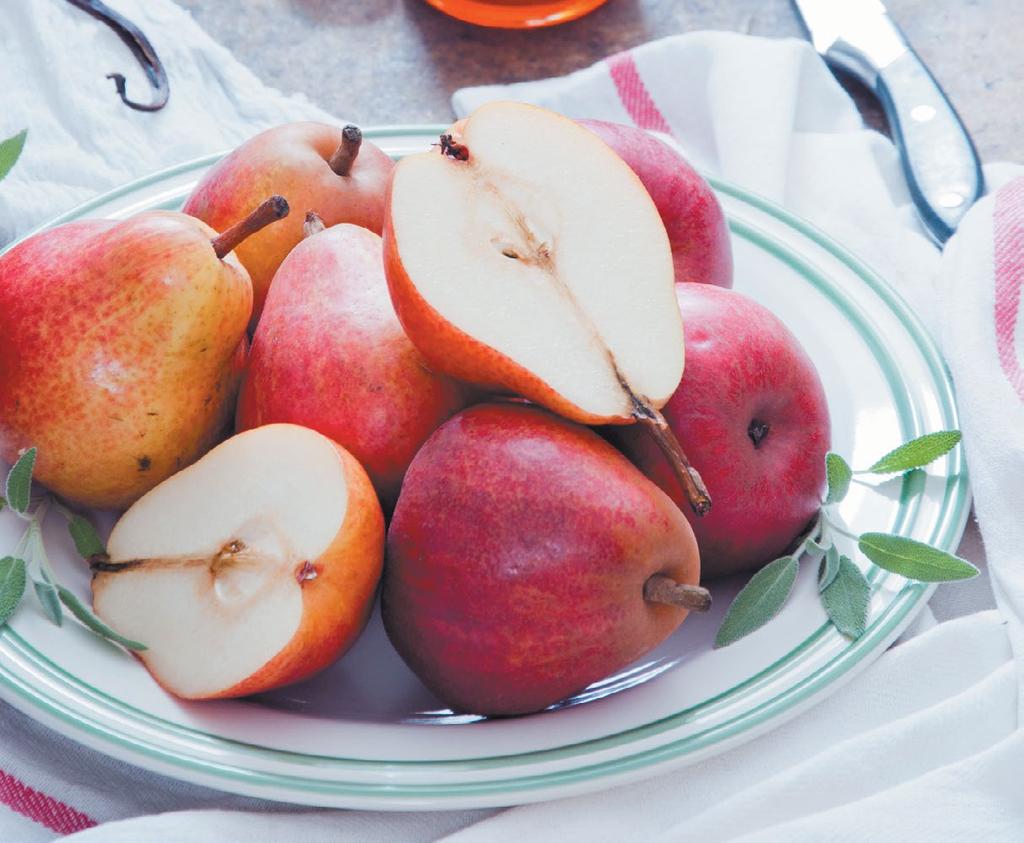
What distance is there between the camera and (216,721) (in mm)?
552

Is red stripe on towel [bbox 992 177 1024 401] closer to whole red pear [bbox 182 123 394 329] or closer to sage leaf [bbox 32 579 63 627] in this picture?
whole red pear [bbox 182 123 394 329]

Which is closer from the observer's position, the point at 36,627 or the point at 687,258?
the point at 36,627

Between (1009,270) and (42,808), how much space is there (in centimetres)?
61

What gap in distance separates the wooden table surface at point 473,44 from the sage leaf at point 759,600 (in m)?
0.59

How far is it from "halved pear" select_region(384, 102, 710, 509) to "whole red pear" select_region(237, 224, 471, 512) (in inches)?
1.2

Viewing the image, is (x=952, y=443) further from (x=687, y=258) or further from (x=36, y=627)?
(x=36, y=627)

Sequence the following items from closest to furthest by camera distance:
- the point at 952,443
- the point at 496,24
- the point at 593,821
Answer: the point at 593,821 < the point at 952,443 < the point at 496,24

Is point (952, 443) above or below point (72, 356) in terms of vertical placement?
below

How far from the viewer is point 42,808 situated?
0.58 meters

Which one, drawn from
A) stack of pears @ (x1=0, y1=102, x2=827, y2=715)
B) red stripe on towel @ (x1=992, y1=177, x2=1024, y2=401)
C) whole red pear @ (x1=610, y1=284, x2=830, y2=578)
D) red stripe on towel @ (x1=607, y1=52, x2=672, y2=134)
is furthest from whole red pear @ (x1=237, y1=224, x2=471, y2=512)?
red stripe on towel @ (x1=607, y1=52, x2=672, y2=134)

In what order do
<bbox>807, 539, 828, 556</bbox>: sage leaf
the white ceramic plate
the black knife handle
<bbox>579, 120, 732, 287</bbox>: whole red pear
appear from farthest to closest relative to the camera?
the black knife handle
<bbox>579, 120, 732, 287</bbox>: whole red pear
<bbox>807, 539, 828, 556</bbox>: sage leaf
the white ceramic plate

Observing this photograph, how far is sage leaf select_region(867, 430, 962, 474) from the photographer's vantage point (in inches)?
26.2

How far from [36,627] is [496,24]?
2.55ft

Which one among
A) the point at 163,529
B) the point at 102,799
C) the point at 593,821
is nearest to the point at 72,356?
the point at 163,529
